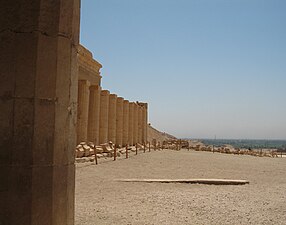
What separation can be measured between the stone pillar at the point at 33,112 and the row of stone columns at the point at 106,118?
16.9 meters

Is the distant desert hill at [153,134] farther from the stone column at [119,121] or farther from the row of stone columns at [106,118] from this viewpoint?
the stone column at [119,121]

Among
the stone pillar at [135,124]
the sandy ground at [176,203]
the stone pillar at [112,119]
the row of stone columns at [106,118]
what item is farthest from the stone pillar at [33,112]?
the stone pillar at [135,124]

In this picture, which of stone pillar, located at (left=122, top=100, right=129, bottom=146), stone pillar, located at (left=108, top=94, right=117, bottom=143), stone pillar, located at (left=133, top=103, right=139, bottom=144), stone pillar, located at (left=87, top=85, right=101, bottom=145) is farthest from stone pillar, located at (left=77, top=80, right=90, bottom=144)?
stone pillar, located at (left=133, top=103, right=139, bottom=144)

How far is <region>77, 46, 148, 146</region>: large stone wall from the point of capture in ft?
68.7

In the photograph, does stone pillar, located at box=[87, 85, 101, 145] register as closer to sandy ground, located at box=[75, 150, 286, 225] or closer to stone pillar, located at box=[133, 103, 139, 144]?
sandy ground, located at box=[75, 150, 286, 225]

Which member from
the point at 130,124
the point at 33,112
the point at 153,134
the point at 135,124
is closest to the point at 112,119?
the point at 130,124

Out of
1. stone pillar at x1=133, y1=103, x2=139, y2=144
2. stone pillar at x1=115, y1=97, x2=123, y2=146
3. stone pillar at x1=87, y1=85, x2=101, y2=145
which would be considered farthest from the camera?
stone pillar at x1=133, y1=103, x2=139, y2=144

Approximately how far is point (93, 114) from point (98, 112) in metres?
0.45

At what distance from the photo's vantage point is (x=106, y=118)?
1002 inches

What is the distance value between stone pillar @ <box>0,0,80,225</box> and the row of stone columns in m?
16.9

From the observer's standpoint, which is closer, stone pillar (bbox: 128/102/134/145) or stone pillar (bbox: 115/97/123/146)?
stone pillar (bbox: 115/97/123/146)

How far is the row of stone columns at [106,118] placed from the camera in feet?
68.7

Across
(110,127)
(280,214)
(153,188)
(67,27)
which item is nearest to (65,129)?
(67,27)

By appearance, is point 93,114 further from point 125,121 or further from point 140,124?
point 140,124
